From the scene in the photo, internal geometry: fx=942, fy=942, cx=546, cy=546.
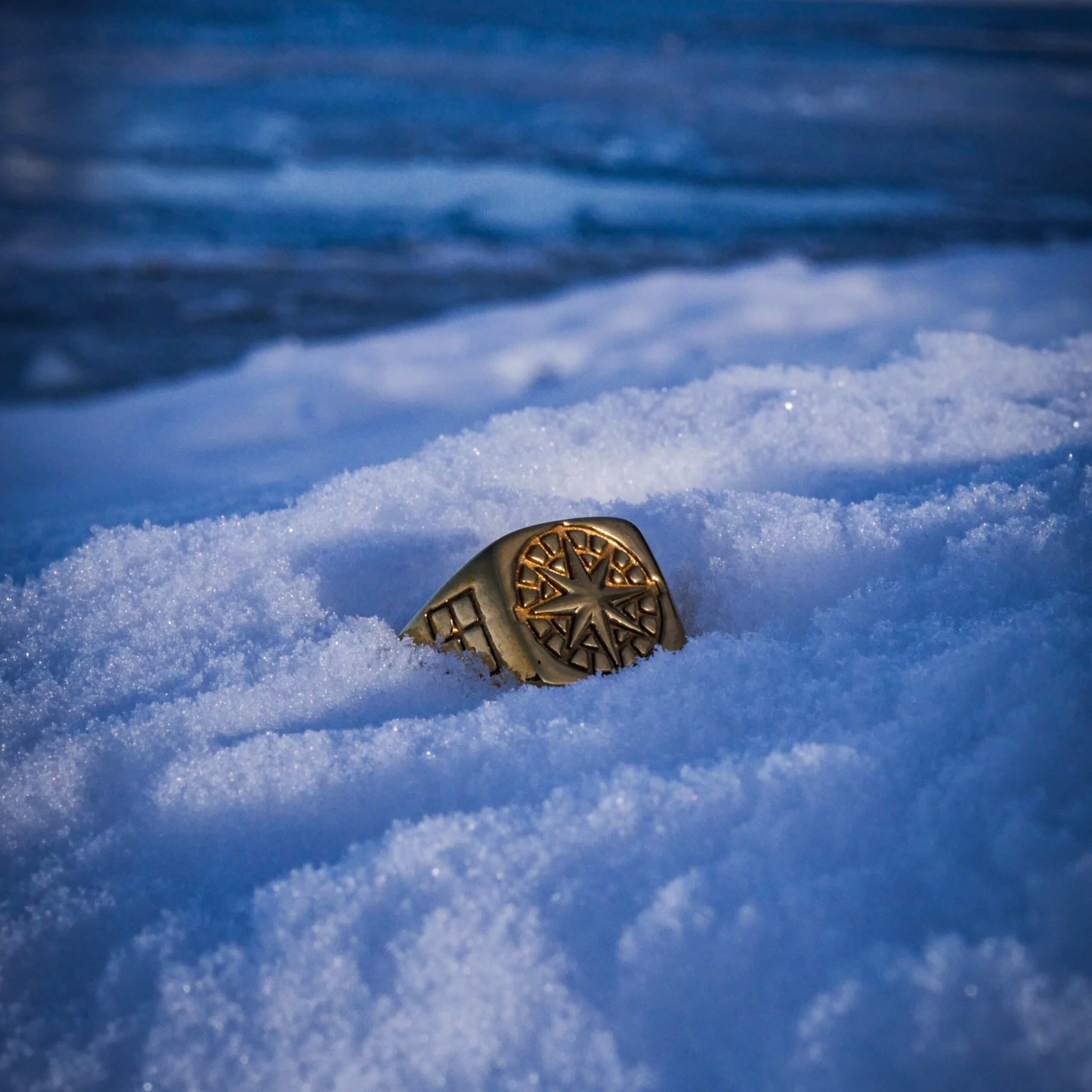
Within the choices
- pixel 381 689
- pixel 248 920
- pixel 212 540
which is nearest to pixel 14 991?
pixel 248 920

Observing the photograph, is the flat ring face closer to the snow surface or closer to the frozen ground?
the frozen ground

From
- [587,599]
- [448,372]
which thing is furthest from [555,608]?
[448,372]

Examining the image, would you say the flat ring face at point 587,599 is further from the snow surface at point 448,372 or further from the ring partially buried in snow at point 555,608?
the snow surface at point 448,372

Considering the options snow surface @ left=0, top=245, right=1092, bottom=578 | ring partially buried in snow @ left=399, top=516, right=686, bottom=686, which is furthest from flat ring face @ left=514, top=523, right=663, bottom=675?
snow surface @ left=0, top=245, right=1092, bottom=578

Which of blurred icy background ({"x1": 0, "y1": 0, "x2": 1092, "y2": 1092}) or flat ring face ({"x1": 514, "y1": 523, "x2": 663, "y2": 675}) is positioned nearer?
blurred icy background ({"x1": 0, "y1": 0, "x2": 1092, "y2": 1092})

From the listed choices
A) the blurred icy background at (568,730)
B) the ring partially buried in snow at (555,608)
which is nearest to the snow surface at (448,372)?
the blurred icy background at (568,730)

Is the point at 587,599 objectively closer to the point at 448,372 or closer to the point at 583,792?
the point at 583,792

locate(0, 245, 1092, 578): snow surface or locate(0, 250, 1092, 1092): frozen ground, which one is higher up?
locate(0, 245, 1092, 578): snow surface
